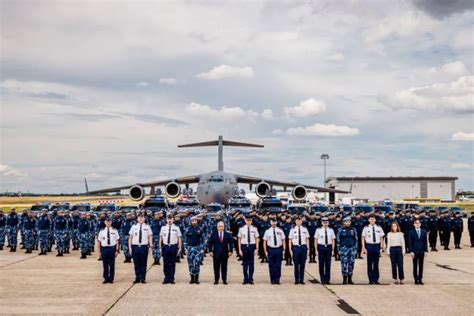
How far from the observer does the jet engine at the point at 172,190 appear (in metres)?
37.4

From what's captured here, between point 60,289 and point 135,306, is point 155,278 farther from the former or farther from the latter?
point 135,306

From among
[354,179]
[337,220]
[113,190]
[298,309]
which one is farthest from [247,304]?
[354,179]

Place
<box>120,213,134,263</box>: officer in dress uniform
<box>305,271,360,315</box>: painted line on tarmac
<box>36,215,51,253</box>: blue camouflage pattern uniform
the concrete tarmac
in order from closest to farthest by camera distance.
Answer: <box>305,271,360,315</box>: painted line on tarmac < the concrete tarmac < <box>120,213,134,263</box>: officer in dress uniform < <box>36,215,51,253</box>: blue camouflage pattern uniform

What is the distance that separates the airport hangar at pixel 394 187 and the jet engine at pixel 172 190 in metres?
60.1

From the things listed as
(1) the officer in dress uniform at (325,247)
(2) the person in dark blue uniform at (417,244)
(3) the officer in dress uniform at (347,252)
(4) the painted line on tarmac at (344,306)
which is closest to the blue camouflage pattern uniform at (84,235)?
(1) the officer in dress uniform at (325,247)

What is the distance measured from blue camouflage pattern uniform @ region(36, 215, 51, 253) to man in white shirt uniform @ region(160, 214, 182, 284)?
7756 millimetres

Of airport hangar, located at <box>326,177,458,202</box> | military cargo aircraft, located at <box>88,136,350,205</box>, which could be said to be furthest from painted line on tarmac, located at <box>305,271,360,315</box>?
airport hangar, located at <box>326,177,458,202</box>

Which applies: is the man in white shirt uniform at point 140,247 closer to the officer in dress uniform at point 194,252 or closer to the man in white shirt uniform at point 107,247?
the man in white shirt uniform at point 107,247

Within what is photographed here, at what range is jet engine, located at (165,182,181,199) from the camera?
123 feet

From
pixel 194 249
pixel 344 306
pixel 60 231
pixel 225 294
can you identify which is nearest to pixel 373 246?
pixel 344 306

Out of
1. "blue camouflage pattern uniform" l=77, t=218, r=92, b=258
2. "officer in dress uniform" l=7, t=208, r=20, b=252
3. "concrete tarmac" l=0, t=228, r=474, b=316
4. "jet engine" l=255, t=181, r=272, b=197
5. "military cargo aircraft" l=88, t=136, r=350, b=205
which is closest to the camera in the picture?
"concrete tarmac" l=0, t=228, r=474, b=316

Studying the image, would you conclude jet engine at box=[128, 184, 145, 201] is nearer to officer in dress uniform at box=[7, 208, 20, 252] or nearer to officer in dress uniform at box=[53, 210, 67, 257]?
officer in dress uniform at box=[7, 208, 20, 252]

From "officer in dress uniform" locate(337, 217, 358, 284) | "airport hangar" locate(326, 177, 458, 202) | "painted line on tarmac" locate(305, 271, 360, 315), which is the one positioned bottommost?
"painted line on tarmac" locate(305, 271, 360, 315)

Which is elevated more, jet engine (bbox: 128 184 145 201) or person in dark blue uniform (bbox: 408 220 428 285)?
jet engine (bbox: 128 184 145 201)
